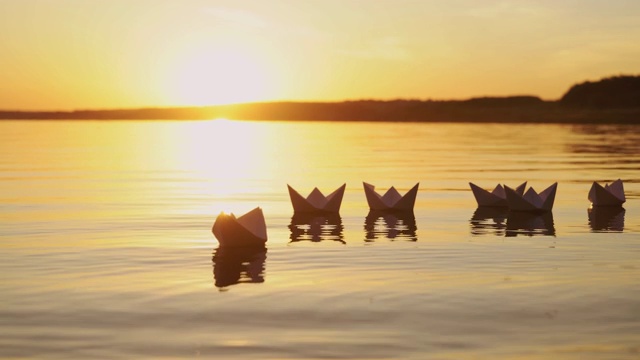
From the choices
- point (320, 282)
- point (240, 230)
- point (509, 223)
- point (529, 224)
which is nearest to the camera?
point (320, 282)

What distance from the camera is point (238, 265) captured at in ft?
60.0

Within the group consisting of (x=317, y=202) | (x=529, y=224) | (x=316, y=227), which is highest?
(x=317, y=202)

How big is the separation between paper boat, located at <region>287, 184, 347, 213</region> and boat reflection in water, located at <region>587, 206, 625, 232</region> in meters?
7.57

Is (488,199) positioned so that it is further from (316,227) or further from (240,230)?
(240,230)

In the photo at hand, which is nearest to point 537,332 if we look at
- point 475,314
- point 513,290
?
point 475,314

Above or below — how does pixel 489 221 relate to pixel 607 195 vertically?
below

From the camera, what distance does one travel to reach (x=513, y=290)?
15.4 m

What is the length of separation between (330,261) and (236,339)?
676cm

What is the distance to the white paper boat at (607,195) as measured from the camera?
29.7m

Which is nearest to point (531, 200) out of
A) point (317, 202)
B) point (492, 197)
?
point (492, 197)

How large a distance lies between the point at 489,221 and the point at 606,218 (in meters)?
3.68

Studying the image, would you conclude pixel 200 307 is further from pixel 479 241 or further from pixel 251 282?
pixel 479 241

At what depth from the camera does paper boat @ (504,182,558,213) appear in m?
28.0

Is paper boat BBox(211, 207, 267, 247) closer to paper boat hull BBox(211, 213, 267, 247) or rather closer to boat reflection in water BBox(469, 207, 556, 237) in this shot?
paper boat hull BBox(211, 213, 267, 247)
